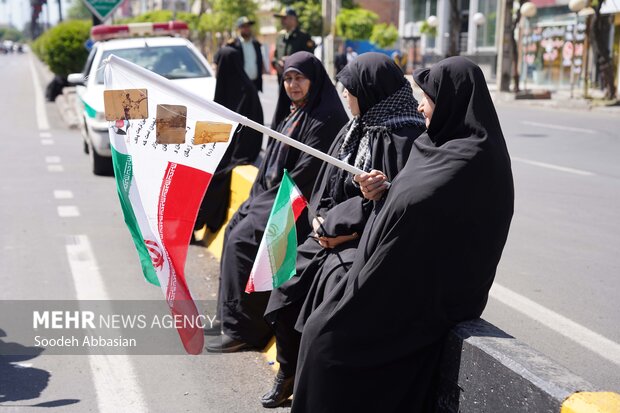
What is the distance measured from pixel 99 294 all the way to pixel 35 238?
2.07 metres

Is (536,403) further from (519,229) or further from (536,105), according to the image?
(536,105)

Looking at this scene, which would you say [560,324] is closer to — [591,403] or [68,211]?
[591,403]

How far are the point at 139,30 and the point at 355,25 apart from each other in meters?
42.1

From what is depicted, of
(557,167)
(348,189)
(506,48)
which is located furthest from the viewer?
(506,48)

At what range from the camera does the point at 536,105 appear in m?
24.0

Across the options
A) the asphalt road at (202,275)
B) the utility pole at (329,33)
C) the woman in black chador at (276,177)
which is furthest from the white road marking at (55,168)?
the utility pole at (329,33)

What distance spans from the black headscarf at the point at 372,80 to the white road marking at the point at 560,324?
2142mm

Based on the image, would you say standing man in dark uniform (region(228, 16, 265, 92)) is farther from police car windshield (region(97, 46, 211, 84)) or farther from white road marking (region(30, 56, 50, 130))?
white road marking (region(30, 56, 50, 130))

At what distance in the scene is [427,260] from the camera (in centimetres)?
289

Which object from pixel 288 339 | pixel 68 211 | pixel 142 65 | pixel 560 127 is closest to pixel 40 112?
pixel 142 65

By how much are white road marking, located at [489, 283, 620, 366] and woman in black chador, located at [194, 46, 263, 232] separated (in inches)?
91.1

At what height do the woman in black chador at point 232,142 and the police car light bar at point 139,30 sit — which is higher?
the police car light bar at point 139,30

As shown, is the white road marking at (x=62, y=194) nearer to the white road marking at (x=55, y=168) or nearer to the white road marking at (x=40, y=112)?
the white road marking at (x=55, y=168)

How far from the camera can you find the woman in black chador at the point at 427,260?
2.87 metres
